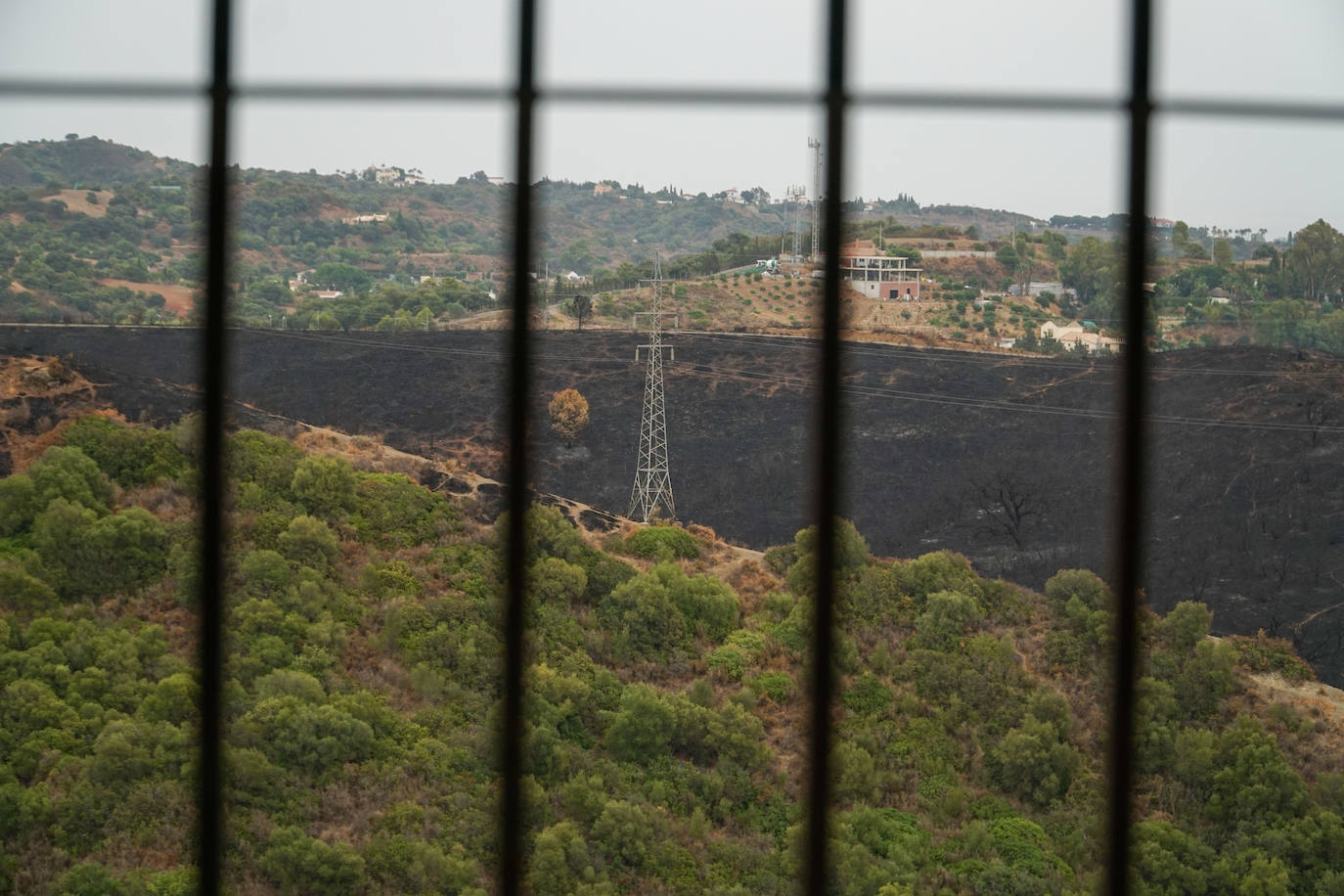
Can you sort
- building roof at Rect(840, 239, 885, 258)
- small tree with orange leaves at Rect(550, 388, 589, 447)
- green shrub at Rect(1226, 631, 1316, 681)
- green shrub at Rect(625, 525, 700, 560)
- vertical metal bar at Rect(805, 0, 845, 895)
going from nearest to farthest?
vertical metal bar at Rect(805, 0, 845, 895) < green shrub at Rect(1226, 631, 1316, 681) < green shrub at Rect(625, 525, 700, 560) < small tree with orange leaves at Rect(550, 388, 589, 447) < building roof at Rect(840, 239, 885, 258)

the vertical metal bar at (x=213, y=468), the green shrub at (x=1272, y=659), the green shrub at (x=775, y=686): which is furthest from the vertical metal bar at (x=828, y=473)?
the green shrub at (x=1272, y=659)

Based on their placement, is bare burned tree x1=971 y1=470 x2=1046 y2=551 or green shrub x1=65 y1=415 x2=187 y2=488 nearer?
green shrub x1=65 y1=415 x2=187 y2=488

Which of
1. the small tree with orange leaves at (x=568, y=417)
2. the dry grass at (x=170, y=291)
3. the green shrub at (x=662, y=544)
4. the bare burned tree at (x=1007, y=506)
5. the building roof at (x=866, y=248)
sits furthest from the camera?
the building roof at (x=866, y=248)

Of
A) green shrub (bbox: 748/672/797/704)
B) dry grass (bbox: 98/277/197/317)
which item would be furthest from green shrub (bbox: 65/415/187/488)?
dry grass (bbox: 98/277/197/317)

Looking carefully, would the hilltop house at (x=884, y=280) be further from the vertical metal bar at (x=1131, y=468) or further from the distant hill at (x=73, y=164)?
the vertical metal bar at (x=1131, y=468)

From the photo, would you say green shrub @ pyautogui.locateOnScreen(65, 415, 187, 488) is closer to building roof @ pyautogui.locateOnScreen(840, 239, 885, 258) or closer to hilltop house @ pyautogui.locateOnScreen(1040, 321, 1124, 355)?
building roof @ pyautogui.locateOnScreen(840, 239, 885, 258)

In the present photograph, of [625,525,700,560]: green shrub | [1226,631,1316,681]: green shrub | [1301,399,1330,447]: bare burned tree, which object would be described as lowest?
[1226,631,1316,681]: green shrub
